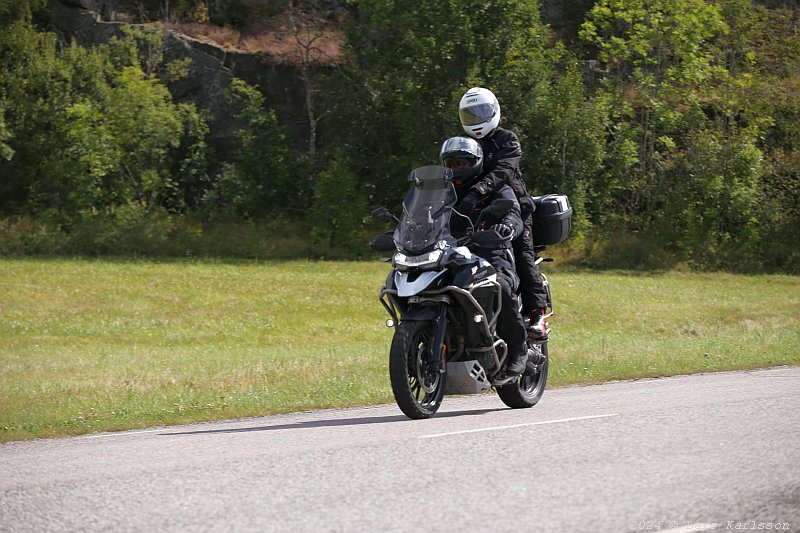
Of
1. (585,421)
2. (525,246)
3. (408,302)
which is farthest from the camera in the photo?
(525,246)

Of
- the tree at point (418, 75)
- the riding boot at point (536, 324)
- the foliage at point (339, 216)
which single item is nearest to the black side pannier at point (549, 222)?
the riding boot at point (536, 324)

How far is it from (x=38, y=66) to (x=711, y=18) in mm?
32097

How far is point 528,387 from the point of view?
11023 mm

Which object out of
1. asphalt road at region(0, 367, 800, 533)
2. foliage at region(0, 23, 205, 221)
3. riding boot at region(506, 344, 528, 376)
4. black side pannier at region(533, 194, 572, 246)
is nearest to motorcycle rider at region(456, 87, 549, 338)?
black side pannier at region(533, 194, 572, 246)

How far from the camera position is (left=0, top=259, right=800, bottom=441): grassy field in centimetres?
1360

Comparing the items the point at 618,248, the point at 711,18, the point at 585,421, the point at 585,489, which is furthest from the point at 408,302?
the point at 711,18

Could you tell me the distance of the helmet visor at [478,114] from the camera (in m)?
10.4

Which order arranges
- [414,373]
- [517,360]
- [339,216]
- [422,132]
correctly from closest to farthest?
[414,373], [517,360], [422,132], [339,216]

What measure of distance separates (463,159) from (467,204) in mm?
455

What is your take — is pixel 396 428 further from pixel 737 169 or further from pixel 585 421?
pixel 737 169

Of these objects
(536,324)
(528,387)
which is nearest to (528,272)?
(536,324)

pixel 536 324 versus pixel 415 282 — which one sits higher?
pixel 415 282

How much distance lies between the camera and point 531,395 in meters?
10.9

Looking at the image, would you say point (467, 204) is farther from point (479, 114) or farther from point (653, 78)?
point (653, 78)
